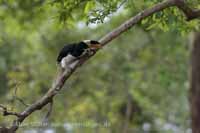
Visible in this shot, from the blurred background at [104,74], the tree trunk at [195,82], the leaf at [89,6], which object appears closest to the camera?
the leaf at [89,6]

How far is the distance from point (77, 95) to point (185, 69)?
8.34 feet

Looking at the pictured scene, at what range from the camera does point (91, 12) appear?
14.6ft

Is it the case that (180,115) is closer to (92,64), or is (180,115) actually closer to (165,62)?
(165,62)

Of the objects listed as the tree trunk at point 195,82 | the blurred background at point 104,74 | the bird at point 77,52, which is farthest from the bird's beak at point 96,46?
the blurred background at point 104,74

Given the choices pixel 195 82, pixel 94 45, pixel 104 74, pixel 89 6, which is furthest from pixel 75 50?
pixel 104 74

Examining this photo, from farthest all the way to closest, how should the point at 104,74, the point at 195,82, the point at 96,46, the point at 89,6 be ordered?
the point at 104,74, the point at 195,82, the point at 89,6, the point at 96,46

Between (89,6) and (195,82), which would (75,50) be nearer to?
(89,6)

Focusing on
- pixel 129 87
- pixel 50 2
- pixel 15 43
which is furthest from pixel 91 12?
pixel 15 43

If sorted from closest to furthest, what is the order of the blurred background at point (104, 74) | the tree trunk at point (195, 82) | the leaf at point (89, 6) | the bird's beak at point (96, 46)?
the bird's beak at point (96, 46) → the leaf at point (89, 6) → the tree trunk at point (195, 82) → the blurred background at point (104, 74)

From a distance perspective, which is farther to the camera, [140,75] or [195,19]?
Answer: [140,75]

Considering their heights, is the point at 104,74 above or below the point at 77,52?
above

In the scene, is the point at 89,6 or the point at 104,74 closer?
the point at 89,6

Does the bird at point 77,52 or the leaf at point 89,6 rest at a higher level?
the leaf at point 89,6

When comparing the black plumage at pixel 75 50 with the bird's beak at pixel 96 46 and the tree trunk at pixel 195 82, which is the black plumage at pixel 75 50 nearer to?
the bird's beak at pixel 96 46
